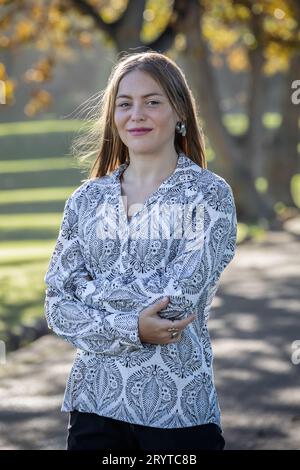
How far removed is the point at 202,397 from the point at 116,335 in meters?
0.35

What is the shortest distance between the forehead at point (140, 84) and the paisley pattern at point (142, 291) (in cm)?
27

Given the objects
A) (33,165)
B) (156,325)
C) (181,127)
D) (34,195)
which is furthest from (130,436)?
(33,165)

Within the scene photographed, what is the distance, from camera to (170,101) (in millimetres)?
4008

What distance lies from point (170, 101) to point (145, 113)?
0.30 ft

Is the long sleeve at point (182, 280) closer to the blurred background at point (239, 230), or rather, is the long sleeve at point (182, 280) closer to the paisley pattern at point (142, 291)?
the paisley pattern at point (142, 291)

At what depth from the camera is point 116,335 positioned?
3.82 meters

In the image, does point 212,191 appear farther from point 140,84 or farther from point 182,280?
point 140,84

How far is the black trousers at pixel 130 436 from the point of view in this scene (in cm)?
385

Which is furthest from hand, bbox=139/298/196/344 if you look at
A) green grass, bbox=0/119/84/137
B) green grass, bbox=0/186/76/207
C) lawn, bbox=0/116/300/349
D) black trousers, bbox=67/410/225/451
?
green grass, bbox=0/119/84/137

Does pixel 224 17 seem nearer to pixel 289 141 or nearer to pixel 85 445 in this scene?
pixel 289 141

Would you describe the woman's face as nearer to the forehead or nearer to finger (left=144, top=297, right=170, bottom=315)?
the forehead

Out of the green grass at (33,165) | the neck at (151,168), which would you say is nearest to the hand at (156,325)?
the neck at (151,168)

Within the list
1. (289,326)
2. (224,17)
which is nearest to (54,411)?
(289,326)

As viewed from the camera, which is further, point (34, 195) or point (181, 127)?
point (34, 195)
